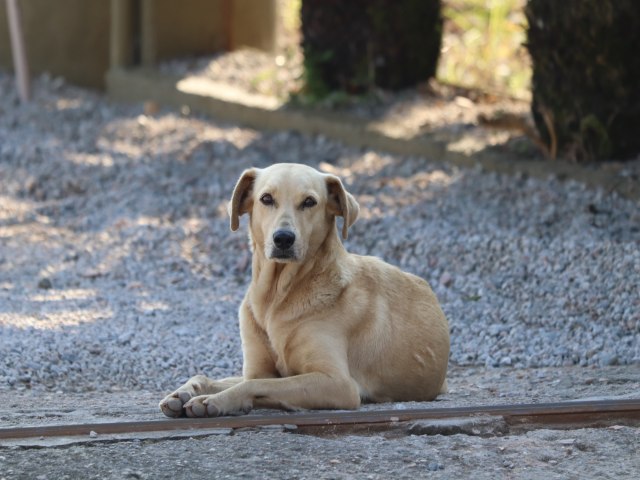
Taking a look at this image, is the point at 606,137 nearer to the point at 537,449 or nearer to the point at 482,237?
the point at 482,237

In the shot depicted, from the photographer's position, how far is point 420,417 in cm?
489

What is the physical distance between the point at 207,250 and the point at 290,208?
11.7 feet

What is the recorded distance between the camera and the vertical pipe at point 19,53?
40.4 feet

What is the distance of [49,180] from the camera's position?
34.2 ft

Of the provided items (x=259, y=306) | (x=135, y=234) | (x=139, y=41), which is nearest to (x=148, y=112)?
(x=139, y=41)

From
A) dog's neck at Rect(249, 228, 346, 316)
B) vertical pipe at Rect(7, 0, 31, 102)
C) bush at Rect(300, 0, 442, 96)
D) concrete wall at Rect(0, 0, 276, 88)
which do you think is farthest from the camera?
concrete wall at Rect(0, 0, 276, 88)

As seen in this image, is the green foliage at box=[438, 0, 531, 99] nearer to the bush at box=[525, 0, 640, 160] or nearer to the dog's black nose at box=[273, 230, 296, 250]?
the bush at box=[525, 0, 640, 160]

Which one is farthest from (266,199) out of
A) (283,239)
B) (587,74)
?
(587,74)

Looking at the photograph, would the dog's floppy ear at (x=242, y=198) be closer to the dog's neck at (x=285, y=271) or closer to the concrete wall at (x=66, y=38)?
the dog's neck at (x=285, y=271)

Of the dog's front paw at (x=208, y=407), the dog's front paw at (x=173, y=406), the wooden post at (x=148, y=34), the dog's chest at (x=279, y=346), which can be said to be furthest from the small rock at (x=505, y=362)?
the wooden post at (x=148, y=34)

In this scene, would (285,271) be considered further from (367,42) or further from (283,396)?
(367,42)

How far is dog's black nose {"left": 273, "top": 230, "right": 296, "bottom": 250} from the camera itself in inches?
206

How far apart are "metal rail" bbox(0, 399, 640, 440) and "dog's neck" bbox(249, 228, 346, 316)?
72 centimetres

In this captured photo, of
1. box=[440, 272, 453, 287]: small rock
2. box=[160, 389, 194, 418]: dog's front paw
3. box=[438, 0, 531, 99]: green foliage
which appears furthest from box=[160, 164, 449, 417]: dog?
box=[438, 0, 531, 99]: green foliage
